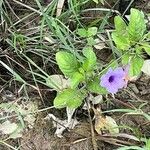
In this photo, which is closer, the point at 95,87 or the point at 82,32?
the point at 95,87

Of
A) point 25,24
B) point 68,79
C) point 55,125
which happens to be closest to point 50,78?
point 68,79

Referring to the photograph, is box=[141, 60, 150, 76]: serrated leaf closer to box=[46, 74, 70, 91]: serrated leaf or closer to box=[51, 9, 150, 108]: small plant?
box=[51, 9, 150, 108]: small plant

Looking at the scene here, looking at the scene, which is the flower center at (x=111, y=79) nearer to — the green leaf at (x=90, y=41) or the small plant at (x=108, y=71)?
the small plant at (x=108, y=71)

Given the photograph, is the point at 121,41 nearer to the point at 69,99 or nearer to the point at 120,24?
the point at 120,24

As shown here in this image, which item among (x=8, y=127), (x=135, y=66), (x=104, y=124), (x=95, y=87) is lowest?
(x=8, y=127)

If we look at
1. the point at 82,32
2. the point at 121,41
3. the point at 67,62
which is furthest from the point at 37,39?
the point at 121,41

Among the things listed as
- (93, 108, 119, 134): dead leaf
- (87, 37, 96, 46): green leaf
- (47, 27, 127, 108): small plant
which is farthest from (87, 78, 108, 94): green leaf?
(87, 37, 96, 46): green leaf

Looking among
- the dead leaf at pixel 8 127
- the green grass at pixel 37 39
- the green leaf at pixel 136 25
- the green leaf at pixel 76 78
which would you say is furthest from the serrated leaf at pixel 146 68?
the dead leaf at pixel 8 127
